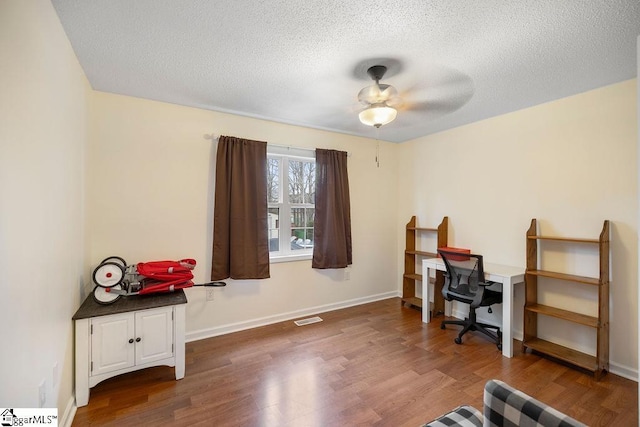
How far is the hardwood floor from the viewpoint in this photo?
1905mm

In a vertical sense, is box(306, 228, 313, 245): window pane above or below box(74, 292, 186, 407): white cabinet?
above

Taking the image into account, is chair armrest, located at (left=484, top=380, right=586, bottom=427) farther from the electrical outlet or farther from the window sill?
the window sill

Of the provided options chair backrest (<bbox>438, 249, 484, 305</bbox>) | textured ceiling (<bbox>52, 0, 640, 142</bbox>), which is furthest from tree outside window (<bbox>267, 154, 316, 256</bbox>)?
chair backrest (<bbox>438, 249, 484, 305</bbox>)

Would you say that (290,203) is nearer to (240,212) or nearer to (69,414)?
(240,212)

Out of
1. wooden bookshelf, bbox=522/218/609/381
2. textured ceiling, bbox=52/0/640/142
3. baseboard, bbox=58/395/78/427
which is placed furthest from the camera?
wooden bookshelf, bbox=522/218/609/381

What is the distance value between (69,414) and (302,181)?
3012 mm

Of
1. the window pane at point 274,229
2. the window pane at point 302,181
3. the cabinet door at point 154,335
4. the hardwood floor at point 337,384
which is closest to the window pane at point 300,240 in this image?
the window pane at point 274,229

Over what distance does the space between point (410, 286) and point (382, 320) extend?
2.94ft

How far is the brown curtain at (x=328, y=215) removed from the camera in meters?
3.75

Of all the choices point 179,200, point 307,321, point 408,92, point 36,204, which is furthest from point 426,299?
point 36,204

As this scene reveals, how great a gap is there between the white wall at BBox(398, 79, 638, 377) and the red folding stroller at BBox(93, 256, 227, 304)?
329 centimetres

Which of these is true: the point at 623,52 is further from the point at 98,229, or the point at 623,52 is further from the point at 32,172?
the point at 98,229

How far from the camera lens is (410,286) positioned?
4.22 m

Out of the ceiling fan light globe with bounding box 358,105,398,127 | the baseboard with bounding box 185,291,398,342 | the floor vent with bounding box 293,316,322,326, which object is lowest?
the floor vent with bounding box 293,316,322,326
